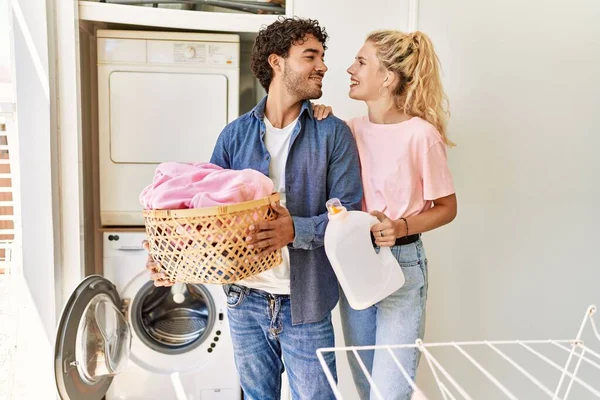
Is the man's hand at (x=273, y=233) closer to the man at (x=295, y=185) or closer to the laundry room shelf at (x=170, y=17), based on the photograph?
the man at (x=295, y=185)

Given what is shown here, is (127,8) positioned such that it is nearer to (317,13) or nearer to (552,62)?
(317,13)

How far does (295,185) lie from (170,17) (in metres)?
0.93

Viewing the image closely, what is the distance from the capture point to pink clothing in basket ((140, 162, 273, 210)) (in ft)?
3.32

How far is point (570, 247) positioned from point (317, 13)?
55.2 inches

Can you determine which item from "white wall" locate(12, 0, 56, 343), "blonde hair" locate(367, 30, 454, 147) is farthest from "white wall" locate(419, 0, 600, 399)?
"white wall" locate(12, 0, 56, 343)

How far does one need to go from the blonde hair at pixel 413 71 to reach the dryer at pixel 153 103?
728 millimetres

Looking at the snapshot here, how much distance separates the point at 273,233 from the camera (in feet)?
3.53

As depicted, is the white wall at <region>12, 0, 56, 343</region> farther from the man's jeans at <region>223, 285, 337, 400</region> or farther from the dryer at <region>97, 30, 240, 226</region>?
the man's jeans at <region>223, 285, 337, 400</region>

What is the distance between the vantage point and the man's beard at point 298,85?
1336mm

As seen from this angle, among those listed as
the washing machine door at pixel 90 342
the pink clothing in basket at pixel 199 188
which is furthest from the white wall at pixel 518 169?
the washing machine door at pixel 90 342

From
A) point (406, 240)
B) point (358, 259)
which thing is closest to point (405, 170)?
point (406, 240)

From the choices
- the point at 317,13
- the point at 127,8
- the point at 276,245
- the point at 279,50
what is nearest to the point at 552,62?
the point at 317,13

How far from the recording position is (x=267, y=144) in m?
1.37

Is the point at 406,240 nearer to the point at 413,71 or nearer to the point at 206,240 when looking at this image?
the point at 413,71
